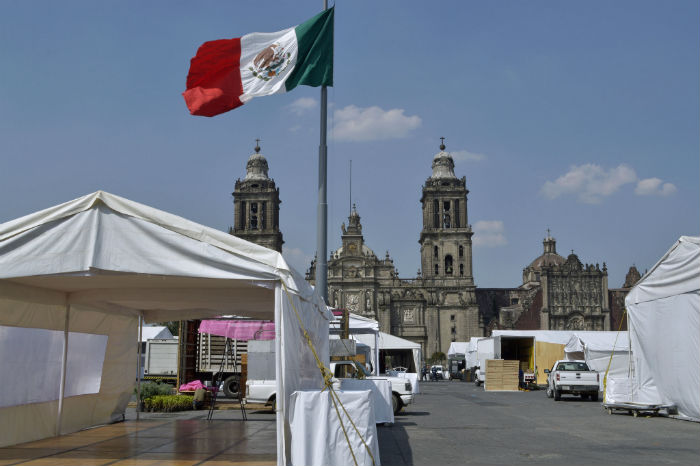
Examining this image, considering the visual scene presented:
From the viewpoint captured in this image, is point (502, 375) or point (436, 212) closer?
point (502, 375)

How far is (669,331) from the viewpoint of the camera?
17.5m

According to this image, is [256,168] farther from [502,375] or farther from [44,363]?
[44,363]

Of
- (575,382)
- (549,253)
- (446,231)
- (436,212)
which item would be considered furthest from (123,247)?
(549,253)

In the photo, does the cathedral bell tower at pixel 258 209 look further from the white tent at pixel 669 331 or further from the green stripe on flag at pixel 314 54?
the green stripe on flag at pixel 314 54

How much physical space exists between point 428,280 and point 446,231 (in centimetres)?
653

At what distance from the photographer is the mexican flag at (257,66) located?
12086mm

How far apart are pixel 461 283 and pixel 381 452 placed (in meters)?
77.2

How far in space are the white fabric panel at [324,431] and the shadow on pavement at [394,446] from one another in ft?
4.95

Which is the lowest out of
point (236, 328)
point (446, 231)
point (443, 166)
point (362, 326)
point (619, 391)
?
point (619, 391)

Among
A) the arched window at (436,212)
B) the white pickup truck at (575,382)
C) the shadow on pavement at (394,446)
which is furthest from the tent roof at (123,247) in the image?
the arched window at (436,212)

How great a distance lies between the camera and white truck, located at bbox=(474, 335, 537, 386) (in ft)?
128

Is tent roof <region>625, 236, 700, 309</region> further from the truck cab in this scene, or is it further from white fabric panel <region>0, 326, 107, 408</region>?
white fabric panel <region>0, 326, 107, 408</region>

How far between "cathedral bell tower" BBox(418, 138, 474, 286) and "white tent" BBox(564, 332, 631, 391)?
51.3 metres

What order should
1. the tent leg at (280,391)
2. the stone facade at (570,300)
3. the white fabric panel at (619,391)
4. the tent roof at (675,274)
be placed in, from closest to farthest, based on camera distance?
the tent leg at (280,391) → the tent roof at (675,274) → the white fabric panel at (619,391) → the stone facade at (570,300)
